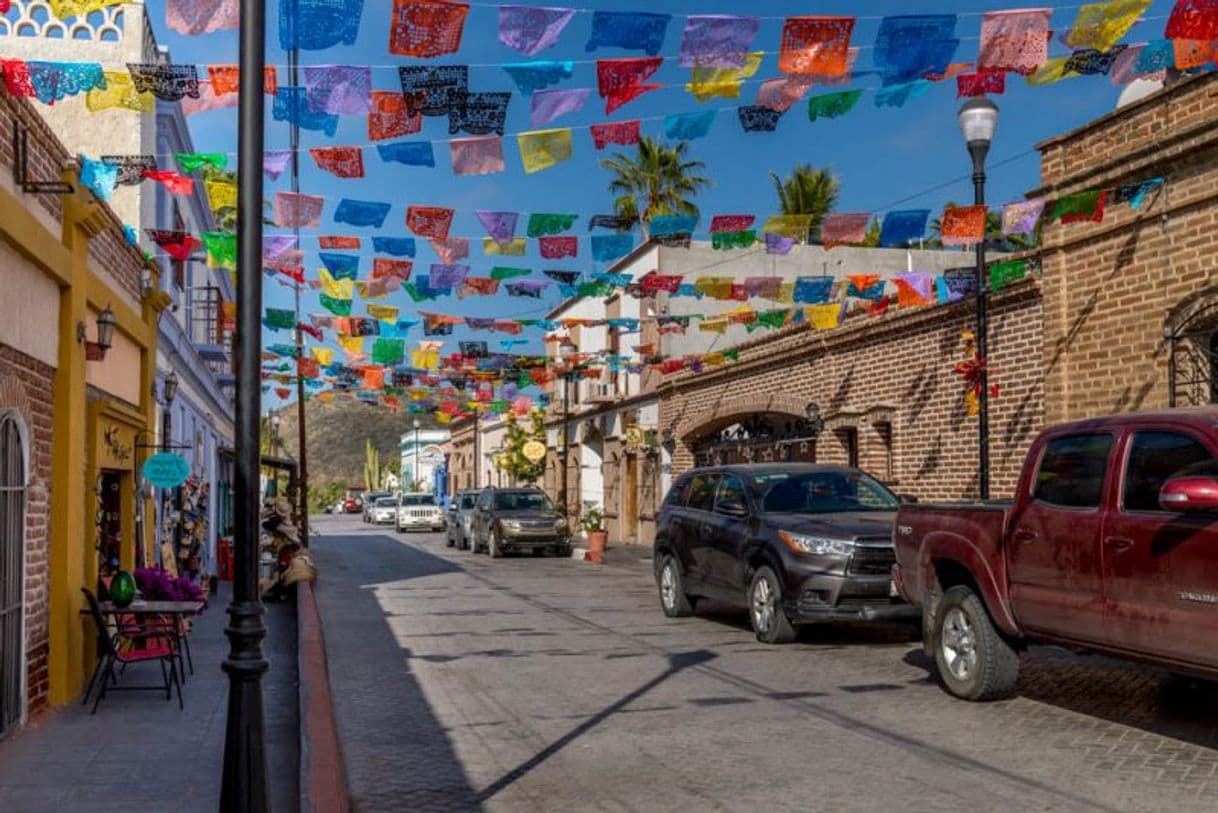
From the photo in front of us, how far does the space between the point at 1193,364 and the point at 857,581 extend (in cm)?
443

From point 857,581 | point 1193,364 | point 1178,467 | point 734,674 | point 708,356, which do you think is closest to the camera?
point 1178,467

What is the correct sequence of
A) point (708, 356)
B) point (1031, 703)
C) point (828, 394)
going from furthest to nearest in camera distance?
point (708, 356) < point (828, 394) < point (1031, 703)

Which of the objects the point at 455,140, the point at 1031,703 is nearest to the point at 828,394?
the point at 455,140

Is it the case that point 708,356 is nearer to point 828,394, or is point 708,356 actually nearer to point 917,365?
point 828,394

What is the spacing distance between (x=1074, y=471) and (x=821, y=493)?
5.58 metres

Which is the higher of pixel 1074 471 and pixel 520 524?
pixel 1074 471

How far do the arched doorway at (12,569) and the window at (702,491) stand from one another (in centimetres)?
786

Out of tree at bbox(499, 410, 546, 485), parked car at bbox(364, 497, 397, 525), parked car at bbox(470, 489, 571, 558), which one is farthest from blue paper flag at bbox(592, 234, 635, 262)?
parked car at bbox(364, 497, 397, 525)

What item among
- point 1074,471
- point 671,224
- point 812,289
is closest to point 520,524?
point 812,289

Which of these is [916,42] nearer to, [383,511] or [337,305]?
[337,305]

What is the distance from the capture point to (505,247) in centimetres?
1605

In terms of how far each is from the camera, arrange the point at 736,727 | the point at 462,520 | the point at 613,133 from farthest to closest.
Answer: the point at 462,520 → the point at 613,133 → the point at 736,727

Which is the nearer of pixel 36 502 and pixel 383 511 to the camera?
pixel 36 502

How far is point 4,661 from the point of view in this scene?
27.7ft
